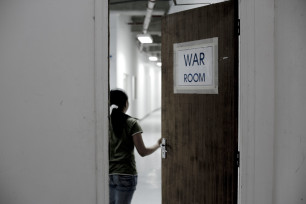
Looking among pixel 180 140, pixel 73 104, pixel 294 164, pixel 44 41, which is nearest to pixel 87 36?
pixel 44 41

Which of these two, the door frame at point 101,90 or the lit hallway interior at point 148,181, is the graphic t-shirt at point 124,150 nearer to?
the door frame at point 101,90

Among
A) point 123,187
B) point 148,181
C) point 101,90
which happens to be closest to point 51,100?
point 101,90

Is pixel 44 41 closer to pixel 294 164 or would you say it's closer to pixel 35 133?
pixel 35 133

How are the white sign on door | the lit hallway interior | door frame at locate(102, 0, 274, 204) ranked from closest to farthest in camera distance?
door frame at locate(102, 0, 274, 204), the white sign on door, the lit hallway interior

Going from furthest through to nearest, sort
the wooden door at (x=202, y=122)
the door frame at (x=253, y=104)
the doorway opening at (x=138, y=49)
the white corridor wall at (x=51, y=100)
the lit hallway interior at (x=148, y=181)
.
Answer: the doorway opening at (x=138, y=49) → the lit hallway interior at (x=148, y=181) → the wooden door at (x=202, y=122) → the door frame at (x=253, y=104) → the white corridor wall at (x=51, y=100)

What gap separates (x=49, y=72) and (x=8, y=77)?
0.71 ft

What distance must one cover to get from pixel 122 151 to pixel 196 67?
0.89m

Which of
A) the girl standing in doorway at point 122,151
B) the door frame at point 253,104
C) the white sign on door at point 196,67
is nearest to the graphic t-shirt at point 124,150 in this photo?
the girl standing in doorway at point 122,151

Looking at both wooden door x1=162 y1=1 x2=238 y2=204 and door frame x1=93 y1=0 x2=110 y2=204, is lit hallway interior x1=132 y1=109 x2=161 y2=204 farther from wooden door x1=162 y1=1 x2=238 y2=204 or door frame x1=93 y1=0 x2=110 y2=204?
door frame x1=93 y1=0 x2=110 y2=204

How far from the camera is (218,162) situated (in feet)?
6.57

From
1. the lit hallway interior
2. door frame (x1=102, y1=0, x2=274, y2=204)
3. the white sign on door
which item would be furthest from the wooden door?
the lit hallway interior

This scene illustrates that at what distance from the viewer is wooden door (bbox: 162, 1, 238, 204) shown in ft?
6.27

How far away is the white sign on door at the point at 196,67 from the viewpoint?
80.3 inches

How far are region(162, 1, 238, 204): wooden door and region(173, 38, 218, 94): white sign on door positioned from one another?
0.15ft
